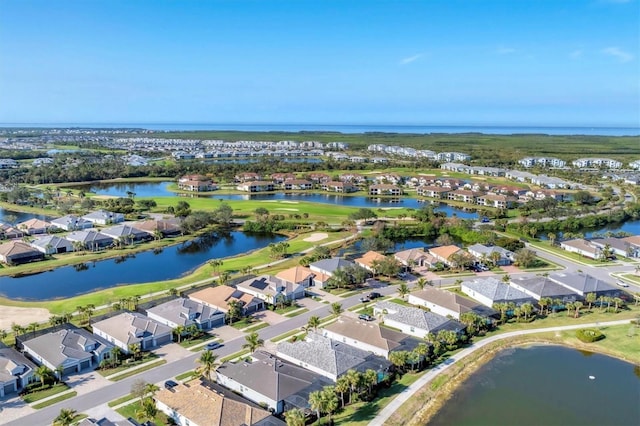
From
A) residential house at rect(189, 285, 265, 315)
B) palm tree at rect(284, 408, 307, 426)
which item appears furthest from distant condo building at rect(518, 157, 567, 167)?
palm tree at rect(284, 408, 307, 426)

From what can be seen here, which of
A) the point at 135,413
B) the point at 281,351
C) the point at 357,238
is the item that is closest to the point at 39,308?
the point at 135,413

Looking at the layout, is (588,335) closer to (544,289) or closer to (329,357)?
(544,289)

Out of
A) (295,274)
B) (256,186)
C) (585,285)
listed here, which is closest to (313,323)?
(295,274)

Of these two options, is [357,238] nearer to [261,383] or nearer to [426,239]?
[426,239]

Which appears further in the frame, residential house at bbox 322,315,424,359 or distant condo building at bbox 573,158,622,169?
distant condo building at bbox 573,158,622,169

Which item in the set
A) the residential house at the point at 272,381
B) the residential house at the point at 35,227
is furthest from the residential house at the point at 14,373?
the residential house at the point at 35,227

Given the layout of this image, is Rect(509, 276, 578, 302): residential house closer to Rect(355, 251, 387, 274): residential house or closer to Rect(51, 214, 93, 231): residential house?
Rect(355, 251, 387, 274): residential house

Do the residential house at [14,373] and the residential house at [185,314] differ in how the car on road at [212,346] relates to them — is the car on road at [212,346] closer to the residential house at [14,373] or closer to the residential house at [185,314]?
the residential house at [185,314]
